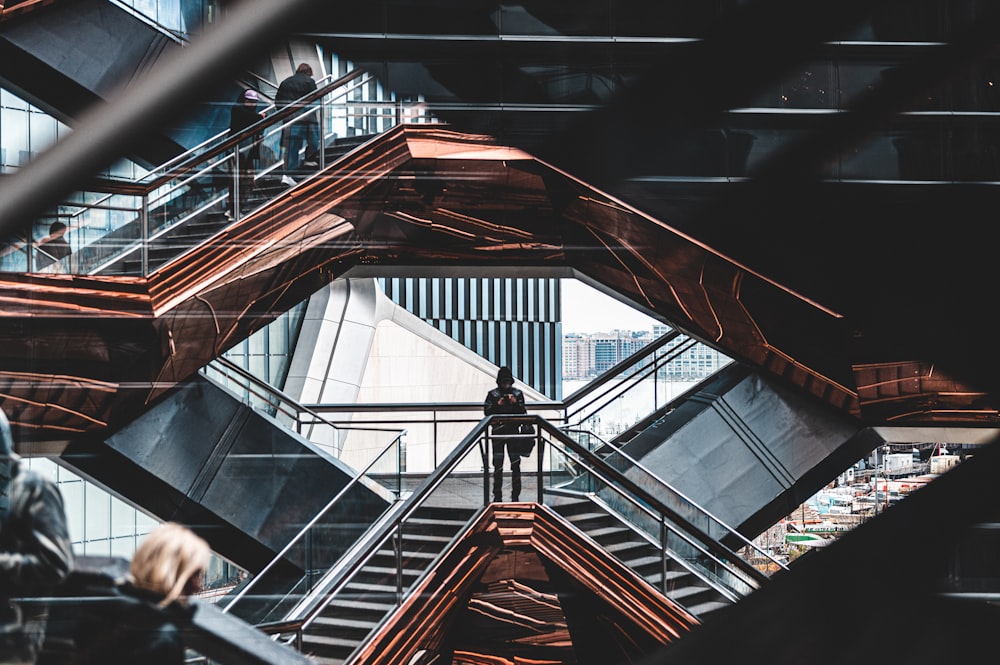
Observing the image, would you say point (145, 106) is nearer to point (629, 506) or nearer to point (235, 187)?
point (235, 187)

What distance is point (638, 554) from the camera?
2.10 meters

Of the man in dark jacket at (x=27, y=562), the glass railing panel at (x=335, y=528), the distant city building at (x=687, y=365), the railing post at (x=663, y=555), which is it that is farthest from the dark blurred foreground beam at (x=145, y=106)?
the railing post at (x=663, y=555)

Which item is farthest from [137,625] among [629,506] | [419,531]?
[629,506]

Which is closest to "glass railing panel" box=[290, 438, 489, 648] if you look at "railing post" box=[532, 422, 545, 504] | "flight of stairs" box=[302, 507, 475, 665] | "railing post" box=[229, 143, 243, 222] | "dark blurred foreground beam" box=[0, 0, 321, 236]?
"flight of stairs" box=[302, 507, 475, 665]

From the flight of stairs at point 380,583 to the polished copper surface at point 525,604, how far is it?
40 mm

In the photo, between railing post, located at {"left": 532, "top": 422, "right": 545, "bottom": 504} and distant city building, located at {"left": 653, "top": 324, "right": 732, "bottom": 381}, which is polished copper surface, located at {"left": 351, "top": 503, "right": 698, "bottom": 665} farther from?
distant city building, located at {"left": 653, "top": 324, "right": 732, "bottom": 381}

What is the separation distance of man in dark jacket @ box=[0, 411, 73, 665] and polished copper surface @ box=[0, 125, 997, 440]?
0.44m

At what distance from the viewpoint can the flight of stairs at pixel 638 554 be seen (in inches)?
79.7

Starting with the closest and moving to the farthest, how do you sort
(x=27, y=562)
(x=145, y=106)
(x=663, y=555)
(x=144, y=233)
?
(x=145, y=106), (x=27, y=562), (x=144, y=233), (x=663, y=555)

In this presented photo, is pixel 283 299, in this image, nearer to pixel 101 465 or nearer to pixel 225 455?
pixel 225 455

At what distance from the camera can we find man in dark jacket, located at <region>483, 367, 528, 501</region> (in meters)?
2.05

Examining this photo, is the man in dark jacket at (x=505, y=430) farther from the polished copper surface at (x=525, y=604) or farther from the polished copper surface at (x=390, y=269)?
the polished copper surface at (x=390, y=269)

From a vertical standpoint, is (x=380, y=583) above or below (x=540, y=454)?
below

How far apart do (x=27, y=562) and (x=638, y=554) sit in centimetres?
152
